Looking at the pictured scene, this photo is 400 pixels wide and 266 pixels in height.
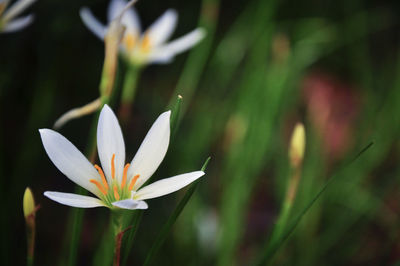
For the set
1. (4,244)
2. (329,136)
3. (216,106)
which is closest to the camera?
(4,244)

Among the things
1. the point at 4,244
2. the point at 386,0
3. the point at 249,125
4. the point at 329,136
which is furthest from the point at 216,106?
the point at 386,0

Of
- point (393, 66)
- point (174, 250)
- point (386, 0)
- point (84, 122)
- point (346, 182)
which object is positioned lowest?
point (174, 250)

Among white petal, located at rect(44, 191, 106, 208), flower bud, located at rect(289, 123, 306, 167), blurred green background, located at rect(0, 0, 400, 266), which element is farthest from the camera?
blurred green background, located at rect(0, 0, 400, 266)

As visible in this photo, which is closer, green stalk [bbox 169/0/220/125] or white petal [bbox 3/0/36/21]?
white petal [bbox 3/0/36/21]

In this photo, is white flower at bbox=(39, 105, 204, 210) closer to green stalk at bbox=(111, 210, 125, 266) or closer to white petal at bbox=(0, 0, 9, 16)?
green stalk at bbox=(111, 210, 125, 266)

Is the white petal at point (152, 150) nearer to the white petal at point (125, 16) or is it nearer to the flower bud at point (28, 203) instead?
the flower bud at point (28, 203)

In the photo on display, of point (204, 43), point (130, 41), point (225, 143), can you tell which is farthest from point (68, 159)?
point (225, 143)

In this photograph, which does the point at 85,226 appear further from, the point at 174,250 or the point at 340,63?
the point at 340,63

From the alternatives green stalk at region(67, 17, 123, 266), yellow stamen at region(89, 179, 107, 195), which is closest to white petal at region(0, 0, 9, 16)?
green stalk at region(67, 17, 123, 266)

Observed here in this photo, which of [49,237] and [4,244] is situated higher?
[4,244]
